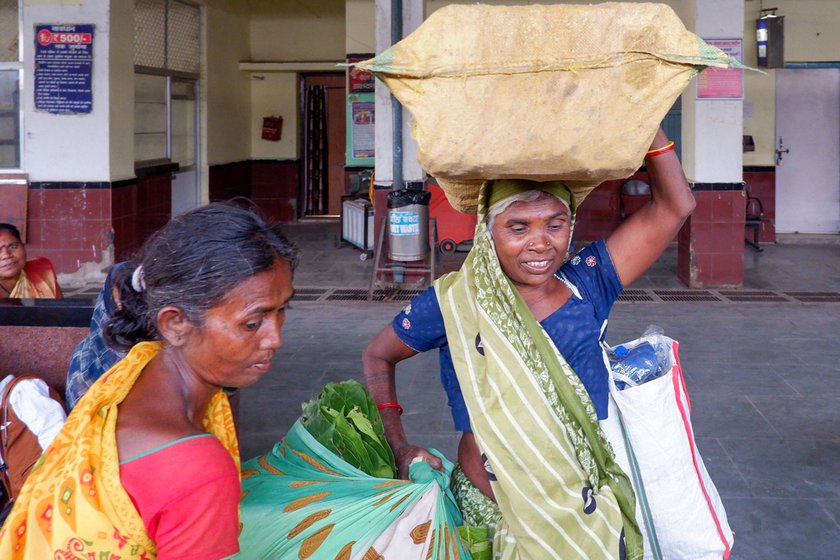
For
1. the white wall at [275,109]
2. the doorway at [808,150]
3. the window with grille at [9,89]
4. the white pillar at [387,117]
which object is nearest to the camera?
the white pillar at [387,117]

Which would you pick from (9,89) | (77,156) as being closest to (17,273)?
(77,156)

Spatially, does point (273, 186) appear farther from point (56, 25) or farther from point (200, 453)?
point (200, 453)

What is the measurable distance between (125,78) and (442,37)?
7.79 metres

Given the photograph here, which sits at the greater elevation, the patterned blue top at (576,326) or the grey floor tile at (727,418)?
the patterned blue top at (576,326)

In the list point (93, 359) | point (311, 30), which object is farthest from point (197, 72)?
point (93, 359)

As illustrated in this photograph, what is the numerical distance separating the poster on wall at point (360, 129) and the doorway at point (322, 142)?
1804mm

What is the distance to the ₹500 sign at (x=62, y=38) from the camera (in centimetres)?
859

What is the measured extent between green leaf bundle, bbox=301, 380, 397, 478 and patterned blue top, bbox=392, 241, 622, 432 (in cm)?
21

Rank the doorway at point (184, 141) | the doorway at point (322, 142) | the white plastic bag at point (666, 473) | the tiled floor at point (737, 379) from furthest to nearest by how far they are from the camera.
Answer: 1. the doorway at point (322, 142)
2. the doorway at point (184, 141)
3. the tiled floor at point (737, 379)
4. the white plastic bag at point (666, 473)

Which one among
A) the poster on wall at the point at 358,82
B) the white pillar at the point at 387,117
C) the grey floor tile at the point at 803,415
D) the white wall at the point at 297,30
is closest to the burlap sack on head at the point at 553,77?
the grey floor tile at the point at 803,415

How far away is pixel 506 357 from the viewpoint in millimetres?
1965

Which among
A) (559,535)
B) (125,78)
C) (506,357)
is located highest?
(125,78)

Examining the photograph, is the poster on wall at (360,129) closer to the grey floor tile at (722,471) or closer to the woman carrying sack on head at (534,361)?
the grey floor tile at (722,471)

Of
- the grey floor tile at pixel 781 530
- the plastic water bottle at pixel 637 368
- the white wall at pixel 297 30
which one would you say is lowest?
the grey floor tile at pixel 781 530
